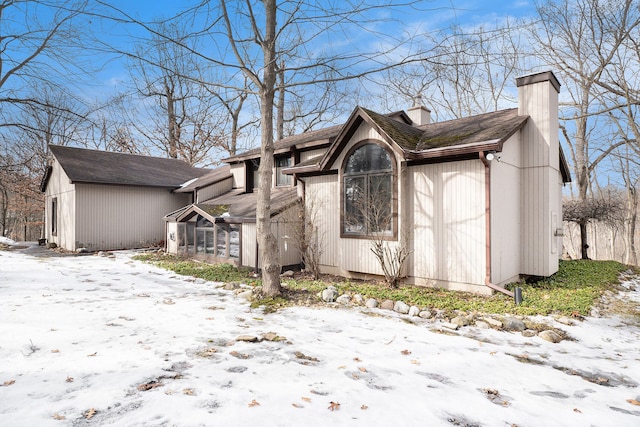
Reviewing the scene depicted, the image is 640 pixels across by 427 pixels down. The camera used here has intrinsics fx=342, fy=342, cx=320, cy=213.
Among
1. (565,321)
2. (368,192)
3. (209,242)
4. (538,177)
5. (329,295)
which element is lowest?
(565,321)

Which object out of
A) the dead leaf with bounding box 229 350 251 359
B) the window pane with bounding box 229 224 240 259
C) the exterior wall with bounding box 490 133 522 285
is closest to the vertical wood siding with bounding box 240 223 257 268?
the window pane with bounding box 229 224 240 259

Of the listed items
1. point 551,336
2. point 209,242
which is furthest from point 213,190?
point 551,336

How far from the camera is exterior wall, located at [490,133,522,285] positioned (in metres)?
7.95

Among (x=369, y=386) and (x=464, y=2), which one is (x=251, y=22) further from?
(x=369, y=386)

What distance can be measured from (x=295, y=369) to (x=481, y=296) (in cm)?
529

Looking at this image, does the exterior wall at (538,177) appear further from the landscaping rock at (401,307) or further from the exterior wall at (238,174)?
the exterior wall at (238,174)

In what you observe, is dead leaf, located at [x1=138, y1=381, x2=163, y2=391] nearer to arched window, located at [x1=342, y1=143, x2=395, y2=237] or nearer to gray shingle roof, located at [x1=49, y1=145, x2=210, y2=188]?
arched window, located at [x1=342, y1=143, x2=395, y2=237]

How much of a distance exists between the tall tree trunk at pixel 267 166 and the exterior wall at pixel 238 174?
9.32m

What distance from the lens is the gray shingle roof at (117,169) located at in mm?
15875

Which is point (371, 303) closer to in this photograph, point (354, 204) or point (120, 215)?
point (354, 204)

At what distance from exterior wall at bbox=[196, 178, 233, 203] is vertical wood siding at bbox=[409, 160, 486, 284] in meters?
10.7

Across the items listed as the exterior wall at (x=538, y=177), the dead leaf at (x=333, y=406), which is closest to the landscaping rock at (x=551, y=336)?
the dead leaf at (x=333, y=406)

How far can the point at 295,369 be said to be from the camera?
399cm

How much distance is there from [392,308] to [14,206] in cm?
2902
